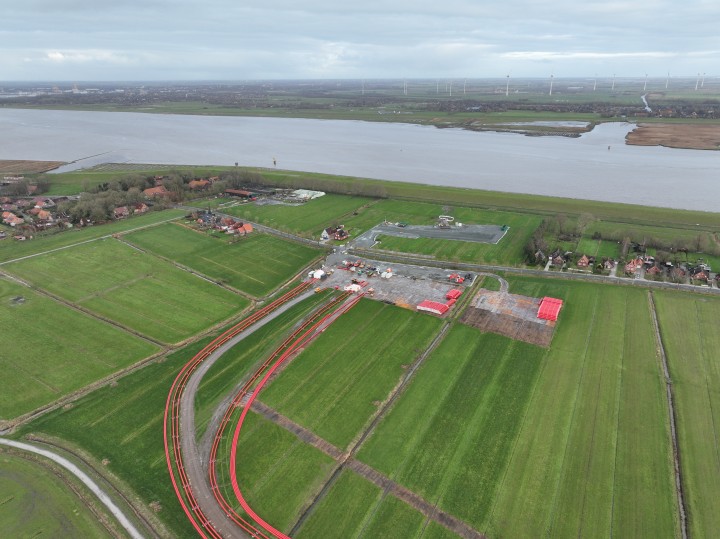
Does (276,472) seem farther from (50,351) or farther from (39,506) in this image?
(50,351)

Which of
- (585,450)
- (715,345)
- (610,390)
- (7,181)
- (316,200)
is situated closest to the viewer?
(585,450)

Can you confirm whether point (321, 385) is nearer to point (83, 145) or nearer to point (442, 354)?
point (442, 354)

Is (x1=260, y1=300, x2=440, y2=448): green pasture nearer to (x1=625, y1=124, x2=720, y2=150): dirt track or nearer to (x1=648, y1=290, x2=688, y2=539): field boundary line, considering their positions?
(x1=648, y1=290, x2=688, y2=539): field boundary line

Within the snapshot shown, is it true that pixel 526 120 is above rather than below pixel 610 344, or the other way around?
above

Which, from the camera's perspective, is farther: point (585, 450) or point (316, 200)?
point (316, 200)

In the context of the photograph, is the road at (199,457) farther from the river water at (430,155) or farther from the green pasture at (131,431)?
the river water at (430,155)

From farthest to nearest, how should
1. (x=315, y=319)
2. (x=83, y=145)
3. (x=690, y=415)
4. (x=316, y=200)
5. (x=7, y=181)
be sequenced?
(x=83, y=145), (x=7, y=181), (x=316, y=200), (x=315, y=319), (x=690, y=415)

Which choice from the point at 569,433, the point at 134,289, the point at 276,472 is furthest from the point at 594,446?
the point at 134,289

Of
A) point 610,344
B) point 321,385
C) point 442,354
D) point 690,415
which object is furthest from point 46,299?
point 690,415
